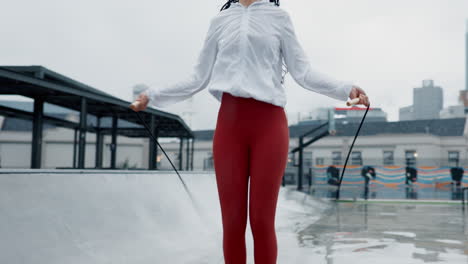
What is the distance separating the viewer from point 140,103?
1862 mm

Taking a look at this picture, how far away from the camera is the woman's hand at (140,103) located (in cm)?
183

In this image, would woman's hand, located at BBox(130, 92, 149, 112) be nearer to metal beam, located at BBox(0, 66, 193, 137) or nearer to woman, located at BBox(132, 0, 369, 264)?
woman, located at BBox(132, 0, 369, 264)

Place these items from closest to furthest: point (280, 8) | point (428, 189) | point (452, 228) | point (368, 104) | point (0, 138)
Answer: point (368, 104) < point (280, 8) < point (452, 228) < point (428, 189) < point (0, 138)

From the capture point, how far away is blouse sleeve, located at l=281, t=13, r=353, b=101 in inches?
68.7

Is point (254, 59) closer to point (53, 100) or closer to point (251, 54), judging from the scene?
point (251, 54)

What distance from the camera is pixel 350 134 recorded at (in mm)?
42594

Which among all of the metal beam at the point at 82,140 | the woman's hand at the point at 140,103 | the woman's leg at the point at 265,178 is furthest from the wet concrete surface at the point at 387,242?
the metal beam at the point at 82,140

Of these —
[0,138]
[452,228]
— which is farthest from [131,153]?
[452,228]

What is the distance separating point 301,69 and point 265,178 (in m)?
0.51

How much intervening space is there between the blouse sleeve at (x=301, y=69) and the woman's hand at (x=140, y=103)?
656mm

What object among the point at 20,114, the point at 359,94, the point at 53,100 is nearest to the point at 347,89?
the point at 359,94

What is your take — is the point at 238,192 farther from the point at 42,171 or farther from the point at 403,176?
the point at 403,176

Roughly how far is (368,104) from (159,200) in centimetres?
253

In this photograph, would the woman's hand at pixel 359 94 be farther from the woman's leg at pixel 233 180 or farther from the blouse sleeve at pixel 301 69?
the woman's leg at pixel 233 180
